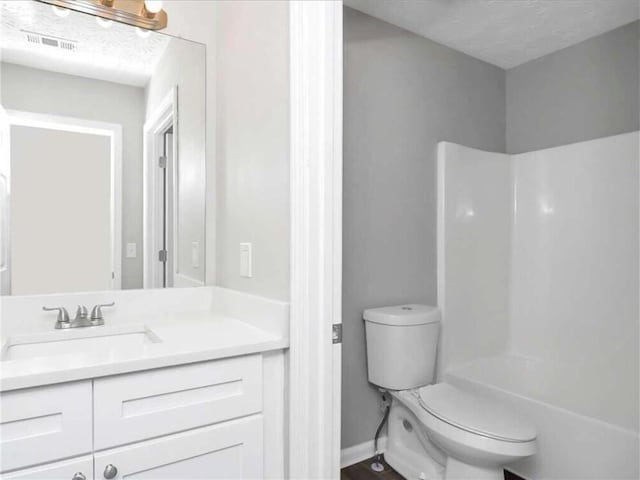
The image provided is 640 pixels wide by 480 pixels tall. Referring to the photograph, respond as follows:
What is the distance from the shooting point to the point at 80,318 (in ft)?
4.57

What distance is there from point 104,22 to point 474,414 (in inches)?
82.3

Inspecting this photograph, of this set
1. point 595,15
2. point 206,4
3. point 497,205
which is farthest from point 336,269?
point 595,15

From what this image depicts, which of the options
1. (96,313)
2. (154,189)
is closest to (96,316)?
(96,313)

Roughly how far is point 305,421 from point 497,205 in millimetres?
2006

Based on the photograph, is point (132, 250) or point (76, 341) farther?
point (132, 250)

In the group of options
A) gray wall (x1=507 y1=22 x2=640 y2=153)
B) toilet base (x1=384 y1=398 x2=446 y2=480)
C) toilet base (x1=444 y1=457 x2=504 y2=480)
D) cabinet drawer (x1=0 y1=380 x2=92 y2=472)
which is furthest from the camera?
gray wall (x1=507 y1=22 x2=640 y2=153)

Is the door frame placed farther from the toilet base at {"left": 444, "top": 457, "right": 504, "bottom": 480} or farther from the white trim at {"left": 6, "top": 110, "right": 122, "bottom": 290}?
the toilet base at {"left": 444, "top": 457, "right": 504, "bottom": 480}

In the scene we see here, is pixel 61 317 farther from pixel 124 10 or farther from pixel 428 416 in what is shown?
pixel 428 416

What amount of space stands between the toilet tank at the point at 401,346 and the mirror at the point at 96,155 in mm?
881

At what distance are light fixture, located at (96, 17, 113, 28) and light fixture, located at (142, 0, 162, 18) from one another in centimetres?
13

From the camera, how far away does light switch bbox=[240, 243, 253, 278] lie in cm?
141

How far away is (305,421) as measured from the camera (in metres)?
1.14

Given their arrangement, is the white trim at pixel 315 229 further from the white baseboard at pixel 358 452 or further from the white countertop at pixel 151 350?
the white baseboard at pixel 358 452

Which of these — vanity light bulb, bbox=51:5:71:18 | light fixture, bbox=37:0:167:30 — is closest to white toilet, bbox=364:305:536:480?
light fixture, bbox=37:0:167:30
